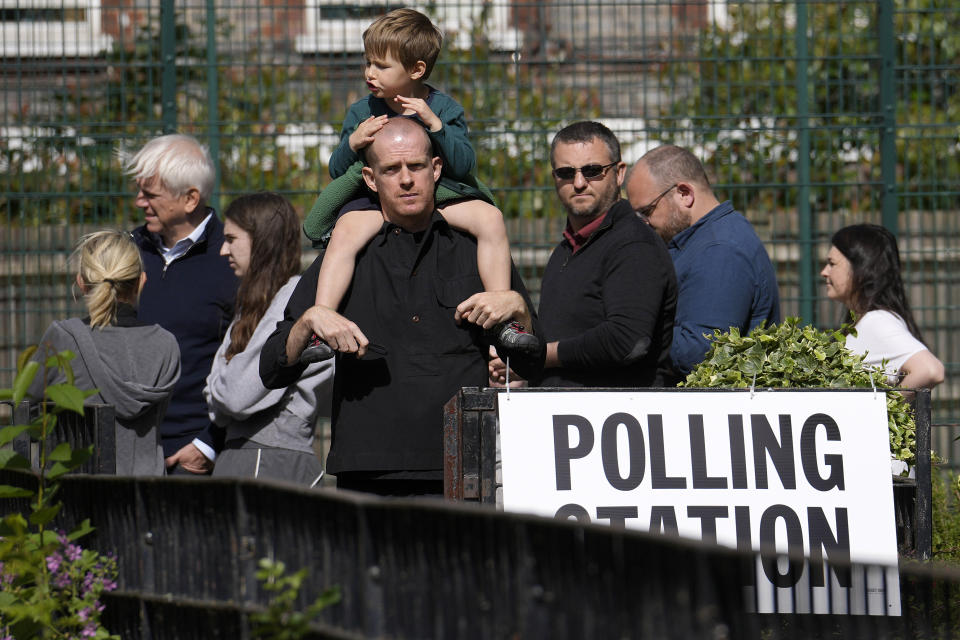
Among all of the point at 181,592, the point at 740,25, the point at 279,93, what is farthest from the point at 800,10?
the point at 181,592

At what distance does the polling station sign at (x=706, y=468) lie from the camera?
3.82 metres

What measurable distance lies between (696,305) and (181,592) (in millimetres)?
2649

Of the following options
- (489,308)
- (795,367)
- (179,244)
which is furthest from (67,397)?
(179,244)

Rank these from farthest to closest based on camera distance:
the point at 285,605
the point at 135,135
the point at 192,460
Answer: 1. the point at 135,135
2. the point at 192,460
3. the point at 285,605

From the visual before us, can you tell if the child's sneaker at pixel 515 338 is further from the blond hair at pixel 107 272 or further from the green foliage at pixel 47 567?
the blond hair at pixel 107 272

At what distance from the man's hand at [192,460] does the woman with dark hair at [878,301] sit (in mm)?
2803

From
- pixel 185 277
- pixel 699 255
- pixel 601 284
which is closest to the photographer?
pixel 601 284

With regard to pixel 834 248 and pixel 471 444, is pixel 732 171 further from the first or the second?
pixel 471 444

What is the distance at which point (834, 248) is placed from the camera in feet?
20.2

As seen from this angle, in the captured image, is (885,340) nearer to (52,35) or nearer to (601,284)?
(601,284)

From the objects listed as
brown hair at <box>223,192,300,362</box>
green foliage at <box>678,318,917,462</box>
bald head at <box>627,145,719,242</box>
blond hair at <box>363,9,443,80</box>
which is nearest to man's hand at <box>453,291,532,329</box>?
green foliage at <box>678,318,917,462</box>

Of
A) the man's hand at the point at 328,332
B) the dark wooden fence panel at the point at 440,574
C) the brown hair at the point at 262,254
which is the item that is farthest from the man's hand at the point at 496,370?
the dark wooden fence panel at the point at 440,574

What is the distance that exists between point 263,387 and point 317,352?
40.3 inches

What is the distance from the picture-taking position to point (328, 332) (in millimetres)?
4008
